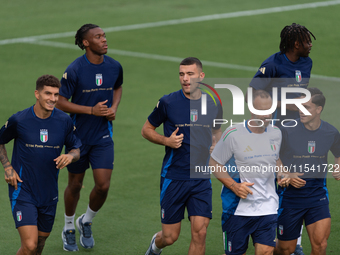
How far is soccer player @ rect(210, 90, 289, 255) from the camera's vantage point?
672 centimetres

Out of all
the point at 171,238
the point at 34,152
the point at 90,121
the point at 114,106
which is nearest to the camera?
the point at 34,152

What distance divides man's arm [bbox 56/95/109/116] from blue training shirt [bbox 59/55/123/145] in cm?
14

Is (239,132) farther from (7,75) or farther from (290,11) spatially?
(290,11)

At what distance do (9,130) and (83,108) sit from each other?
5.41ft

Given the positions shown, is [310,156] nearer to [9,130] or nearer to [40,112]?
[40,112]

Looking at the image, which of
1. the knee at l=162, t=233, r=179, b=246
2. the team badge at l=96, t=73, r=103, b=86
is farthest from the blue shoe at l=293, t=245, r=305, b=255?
the team badge at l=96, t=73, r=103, b=86

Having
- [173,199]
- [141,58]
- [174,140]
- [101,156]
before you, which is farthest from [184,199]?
[141,58]

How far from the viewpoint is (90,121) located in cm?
874

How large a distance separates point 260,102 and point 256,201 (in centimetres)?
107

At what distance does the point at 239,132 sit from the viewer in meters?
6.79

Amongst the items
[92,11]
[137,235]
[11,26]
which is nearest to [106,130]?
[137,235]

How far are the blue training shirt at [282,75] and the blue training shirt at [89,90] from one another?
2056mm

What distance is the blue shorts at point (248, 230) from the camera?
22.2 feet

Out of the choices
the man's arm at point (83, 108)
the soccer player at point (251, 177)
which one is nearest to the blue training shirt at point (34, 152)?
the man's arm at point (83, 108)
